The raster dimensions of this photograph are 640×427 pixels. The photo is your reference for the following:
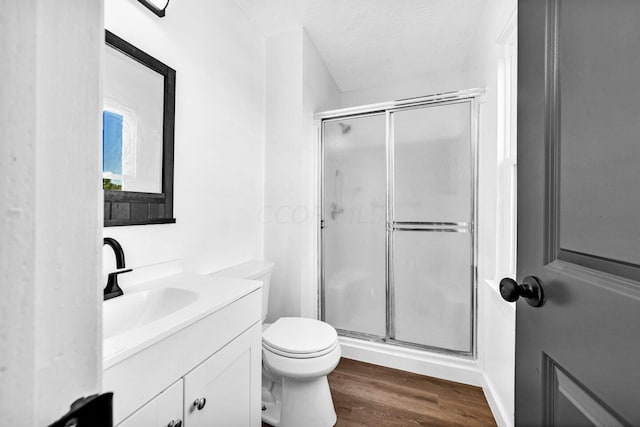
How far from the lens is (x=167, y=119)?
1296 millimetres

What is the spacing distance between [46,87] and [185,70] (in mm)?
1431

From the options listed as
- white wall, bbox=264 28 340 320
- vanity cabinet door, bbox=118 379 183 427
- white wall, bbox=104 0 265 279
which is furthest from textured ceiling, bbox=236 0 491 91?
vanity cabinet door, bbox=118 379 183 427

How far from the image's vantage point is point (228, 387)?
3.27ft

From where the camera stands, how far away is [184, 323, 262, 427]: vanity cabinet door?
0.85 metres

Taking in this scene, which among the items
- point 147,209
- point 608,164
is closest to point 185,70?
point 147,209

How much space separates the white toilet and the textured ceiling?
5.70ft

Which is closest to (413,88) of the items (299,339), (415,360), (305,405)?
(415,360)

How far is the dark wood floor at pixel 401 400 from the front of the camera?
1.48 meters

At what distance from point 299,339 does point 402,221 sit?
112 centimetres

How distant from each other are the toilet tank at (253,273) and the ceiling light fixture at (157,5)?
127cm

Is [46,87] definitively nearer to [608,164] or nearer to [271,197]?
[608,164]

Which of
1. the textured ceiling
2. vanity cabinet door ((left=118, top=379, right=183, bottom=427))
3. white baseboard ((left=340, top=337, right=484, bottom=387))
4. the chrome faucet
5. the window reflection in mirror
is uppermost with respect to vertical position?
the textured ceiling

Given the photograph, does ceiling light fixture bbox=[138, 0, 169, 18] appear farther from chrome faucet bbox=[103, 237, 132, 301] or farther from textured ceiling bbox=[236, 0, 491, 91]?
chrome faucet bbox=[103, 237, 132, 301]

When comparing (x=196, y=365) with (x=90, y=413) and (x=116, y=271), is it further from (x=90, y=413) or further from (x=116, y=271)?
(x=90, y=413)
